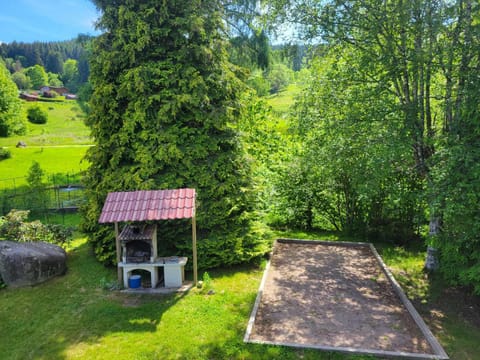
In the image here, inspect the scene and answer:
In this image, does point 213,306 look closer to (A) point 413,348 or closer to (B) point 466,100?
(A) point 413,348

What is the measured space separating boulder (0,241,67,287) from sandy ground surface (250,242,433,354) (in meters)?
5.09

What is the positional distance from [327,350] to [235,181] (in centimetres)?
444

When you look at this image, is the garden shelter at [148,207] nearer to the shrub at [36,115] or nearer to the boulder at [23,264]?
the boulder at [23,264]

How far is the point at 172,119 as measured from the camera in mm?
8359

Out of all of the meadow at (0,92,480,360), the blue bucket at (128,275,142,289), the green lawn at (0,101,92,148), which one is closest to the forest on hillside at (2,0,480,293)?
the meadow at (0,92,480,360)

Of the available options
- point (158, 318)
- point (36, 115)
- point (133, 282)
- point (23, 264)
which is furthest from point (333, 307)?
point (36, 115)

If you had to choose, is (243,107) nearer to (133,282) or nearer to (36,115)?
(133,282)

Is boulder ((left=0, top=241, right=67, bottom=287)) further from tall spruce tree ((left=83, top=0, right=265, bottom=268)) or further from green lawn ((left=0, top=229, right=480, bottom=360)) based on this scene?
tall spruce tree ((left=83, top=0, right=265, bottom=268))

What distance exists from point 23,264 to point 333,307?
684cm

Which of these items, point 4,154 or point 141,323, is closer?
point 141,323

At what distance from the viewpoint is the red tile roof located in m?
6.96

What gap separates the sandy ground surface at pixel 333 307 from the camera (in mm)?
5773

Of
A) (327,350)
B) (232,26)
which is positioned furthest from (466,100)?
(232,26)

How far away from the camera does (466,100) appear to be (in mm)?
6219
